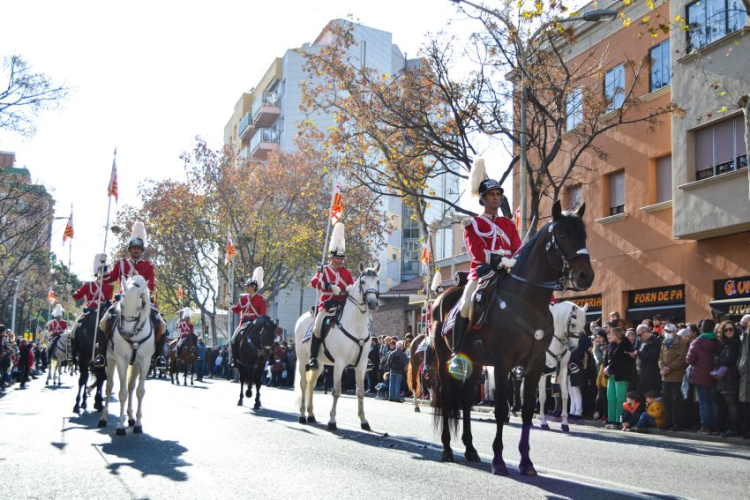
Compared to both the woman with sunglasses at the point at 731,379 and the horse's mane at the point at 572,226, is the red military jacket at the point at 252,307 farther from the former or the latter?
the horse's mane at the point at 572,226

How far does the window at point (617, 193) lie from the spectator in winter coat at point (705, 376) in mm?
12880

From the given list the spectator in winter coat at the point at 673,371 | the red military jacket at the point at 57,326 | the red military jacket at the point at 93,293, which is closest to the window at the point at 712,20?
the spectator in winter coat at the point at 673,371

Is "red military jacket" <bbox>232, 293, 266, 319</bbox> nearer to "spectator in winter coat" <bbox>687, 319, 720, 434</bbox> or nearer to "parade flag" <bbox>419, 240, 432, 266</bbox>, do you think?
"spectator in winter coat" <bbox>687, 319, 720, 434</bbox>

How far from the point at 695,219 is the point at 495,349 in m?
16.7

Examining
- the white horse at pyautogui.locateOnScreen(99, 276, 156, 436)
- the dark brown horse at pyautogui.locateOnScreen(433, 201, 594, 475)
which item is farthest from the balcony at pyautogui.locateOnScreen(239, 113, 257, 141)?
the dark brown horse at pyautogui.locateOnScreen(433, 201, 594, 475)

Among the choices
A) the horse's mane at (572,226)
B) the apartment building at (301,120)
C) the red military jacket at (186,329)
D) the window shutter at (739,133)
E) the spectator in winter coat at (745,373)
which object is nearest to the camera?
the horse's mane at (572,226)

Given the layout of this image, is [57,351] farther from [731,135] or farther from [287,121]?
[287,121]

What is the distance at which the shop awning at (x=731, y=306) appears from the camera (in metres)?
22.5

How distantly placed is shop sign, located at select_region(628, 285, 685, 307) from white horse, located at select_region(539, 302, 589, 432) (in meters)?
9.96

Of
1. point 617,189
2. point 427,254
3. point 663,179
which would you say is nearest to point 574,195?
point 617,189

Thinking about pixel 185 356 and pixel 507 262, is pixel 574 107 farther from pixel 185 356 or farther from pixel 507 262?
pixel 185 356

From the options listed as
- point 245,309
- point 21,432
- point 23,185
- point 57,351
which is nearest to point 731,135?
point 245,309

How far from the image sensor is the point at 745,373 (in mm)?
15008

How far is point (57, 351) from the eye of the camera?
99.2 feet
